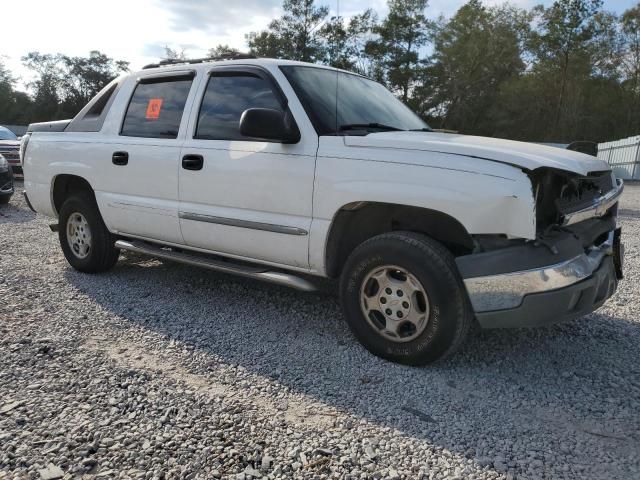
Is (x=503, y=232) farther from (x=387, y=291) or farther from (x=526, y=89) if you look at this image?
(x=526, y=89)

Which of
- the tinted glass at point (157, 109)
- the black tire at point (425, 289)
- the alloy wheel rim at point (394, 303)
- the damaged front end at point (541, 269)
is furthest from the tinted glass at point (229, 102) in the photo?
the damaged front end at point (541, 269)

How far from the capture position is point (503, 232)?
2.75 meters

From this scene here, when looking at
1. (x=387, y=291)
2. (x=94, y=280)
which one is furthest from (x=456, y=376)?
(x=94, y=280)

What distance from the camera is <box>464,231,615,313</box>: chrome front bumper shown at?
2.74 m

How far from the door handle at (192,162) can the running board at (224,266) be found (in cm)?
74

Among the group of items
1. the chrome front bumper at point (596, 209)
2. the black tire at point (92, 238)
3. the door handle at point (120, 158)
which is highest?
the door handle at point (120, 158)

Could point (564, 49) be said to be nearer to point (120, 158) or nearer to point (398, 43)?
point (398, 43)

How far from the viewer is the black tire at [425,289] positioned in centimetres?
294

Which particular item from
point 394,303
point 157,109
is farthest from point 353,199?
point 157,109

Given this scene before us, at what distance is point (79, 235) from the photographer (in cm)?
514

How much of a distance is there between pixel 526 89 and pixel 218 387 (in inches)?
1770

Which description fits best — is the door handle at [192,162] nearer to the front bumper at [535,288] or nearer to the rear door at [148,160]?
the rear door at [148,160]

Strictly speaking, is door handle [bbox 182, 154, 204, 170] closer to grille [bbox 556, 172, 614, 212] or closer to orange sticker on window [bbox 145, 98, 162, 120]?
orange sticker on window [bbox 145, 98, 162, 120]

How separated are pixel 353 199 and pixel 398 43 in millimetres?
42571
